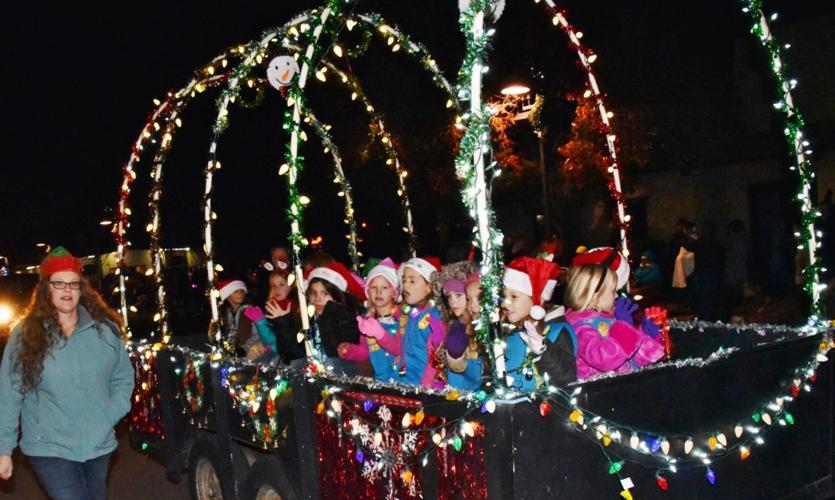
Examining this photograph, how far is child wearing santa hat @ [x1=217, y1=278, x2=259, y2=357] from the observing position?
667 cm

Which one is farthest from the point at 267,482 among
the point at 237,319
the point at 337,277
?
the point at 237,319

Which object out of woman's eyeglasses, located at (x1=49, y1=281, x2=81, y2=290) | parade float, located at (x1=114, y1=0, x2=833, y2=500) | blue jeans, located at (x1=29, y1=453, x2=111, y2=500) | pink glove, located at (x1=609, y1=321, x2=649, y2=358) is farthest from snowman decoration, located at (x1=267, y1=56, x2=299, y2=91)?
pink glove, located at (x1=609, y1=321, x2=649, y2=358)

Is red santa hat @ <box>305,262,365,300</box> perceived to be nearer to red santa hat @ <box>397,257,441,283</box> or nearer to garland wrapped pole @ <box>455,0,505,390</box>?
red santa hat @ <box>397,257,441,283</box>

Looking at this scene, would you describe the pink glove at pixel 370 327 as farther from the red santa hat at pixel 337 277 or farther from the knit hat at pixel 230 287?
the knit hat at pixel 230 287

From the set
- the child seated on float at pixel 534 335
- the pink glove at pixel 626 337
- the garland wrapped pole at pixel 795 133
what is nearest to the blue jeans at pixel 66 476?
the child seated on float at pixel 534 335

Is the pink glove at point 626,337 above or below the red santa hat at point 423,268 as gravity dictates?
below

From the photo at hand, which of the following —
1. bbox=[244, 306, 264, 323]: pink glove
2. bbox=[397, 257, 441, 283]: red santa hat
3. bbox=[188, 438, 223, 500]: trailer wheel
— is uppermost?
bbox=[397, 257, 441, 283]: red santa hat

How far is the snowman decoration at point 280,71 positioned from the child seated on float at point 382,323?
5.37ft

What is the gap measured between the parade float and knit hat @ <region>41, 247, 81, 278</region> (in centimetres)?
102

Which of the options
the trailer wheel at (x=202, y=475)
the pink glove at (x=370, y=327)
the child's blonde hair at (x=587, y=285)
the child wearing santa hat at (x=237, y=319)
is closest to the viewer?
the child's blonde hair at (x=587, y=285)

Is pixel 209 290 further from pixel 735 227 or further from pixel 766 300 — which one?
pixel 735 227

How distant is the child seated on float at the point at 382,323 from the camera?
16.5 feet

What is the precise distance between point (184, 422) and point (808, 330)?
3895mm

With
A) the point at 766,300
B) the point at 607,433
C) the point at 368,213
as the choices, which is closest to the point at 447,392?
the point at 607,433
